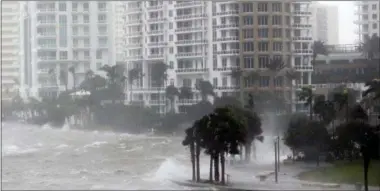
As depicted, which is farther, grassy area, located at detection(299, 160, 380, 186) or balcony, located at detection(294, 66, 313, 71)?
balcony, located at detection(294, 66, 313, 71)

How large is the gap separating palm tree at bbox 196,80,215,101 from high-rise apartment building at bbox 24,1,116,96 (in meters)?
5.01

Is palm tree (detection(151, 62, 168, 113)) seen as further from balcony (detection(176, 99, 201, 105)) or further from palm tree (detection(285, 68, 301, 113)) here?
palm tree (detection(285, 68, 301, 113))

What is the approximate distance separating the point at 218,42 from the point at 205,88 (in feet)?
3.94

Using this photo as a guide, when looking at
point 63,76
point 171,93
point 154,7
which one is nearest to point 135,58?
point 154,7

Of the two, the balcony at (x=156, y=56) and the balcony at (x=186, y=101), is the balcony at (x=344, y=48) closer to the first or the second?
the balcony at (x=186, y=101)

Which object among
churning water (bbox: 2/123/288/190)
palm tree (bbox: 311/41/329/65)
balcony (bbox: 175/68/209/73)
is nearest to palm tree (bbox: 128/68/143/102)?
balcony (bbox: 175/68/209/73)

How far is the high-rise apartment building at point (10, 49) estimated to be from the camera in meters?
26.9

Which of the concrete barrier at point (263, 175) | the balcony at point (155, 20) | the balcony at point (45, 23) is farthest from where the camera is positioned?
the balcony at point (45, 23)

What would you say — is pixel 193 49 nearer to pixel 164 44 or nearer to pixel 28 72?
pixel 164 44

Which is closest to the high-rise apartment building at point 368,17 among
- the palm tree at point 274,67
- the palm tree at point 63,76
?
the palm tree at point 274,67

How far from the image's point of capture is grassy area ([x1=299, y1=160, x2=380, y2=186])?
11320 mm

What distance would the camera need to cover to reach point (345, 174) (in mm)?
11727

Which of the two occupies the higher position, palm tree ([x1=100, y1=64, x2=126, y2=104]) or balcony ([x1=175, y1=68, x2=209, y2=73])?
balcony ([x1=175, y1=68, x2=209, y2=73])

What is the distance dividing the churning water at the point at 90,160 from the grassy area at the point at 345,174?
1.55 metres
